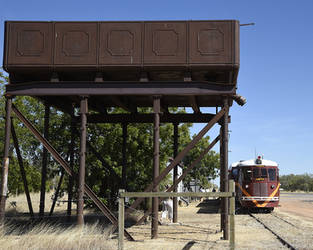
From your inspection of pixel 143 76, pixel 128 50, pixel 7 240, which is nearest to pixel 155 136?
pixel 143 76

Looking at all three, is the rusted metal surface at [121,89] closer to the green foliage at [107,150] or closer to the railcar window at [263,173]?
the green foliage at [107,150]

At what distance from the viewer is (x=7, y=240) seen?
12.1 metres

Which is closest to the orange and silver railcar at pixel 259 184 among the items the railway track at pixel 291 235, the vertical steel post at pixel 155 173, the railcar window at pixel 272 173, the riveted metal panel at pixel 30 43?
the railcar window at pixel 272 173

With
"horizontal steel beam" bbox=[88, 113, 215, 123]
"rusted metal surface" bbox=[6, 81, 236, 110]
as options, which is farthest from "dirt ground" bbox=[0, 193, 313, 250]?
"rusted metal surface" bbox=[6, 81, 236, 110]

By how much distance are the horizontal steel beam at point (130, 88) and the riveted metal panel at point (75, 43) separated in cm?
75

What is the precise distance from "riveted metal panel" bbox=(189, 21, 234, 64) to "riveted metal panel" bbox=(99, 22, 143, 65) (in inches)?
68.6

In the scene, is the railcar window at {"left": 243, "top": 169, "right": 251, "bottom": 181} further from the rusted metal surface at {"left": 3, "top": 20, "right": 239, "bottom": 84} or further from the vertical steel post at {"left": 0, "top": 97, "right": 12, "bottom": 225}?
the vertical steel post at {"left": 0, "top": 97, "right": 12, "bottom": 225}

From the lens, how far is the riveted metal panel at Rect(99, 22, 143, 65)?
1414cm

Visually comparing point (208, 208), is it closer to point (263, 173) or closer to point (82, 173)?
point (263, 173)

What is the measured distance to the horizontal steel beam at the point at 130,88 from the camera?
1402 centimetres

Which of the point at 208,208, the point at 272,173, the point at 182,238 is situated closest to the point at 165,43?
the point at 182,238

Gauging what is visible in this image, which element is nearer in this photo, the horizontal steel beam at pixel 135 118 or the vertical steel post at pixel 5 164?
the vertical steel post at pixel 5 164

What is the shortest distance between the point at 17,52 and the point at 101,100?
393 centimetres

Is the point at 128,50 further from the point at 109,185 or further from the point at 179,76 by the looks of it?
the point at 109,185
